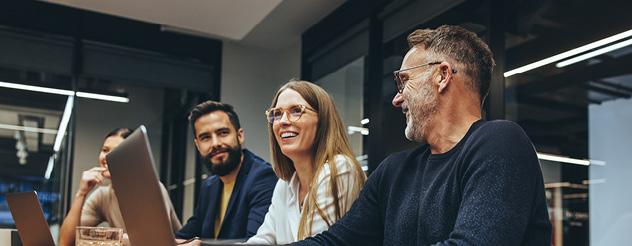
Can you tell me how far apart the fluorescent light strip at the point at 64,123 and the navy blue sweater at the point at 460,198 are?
12.9ft

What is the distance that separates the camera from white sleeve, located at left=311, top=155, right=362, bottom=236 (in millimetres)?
1827

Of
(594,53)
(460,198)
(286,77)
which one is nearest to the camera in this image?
(460,198)

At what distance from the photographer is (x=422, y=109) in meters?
1.46

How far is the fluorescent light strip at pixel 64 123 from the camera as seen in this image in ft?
16.6

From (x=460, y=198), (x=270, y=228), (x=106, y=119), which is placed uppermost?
(x=106, y=119)

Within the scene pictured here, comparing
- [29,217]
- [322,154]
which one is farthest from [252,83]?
[29,217]

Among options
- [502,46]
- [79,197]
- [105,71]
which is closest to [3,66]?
[105,71]

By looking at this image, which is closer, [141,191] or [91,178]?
[141,191]

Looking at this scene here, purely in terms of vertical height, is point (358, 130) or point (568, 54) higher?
point (568, 54)

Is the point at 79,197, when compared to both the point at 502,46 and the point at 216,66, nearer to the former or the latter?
the point at 502,46

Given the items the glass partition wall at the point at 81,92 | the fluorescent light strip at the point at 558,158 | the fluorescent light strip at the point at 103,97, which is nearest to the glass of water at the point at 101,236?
the fluorescent light strip at the point at 558,158

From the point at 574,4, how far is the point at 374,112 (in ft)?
4.87

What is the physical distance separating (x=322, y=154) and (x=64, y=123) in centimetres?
363

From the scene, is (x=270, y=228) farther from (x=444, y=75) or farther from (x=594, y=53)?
(x=594, y=53)
